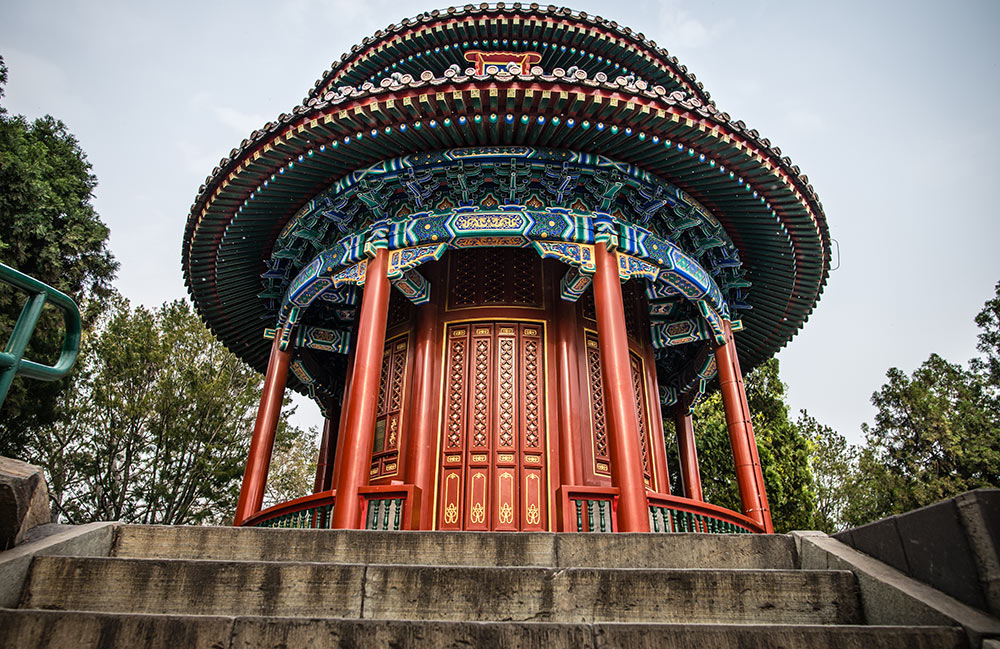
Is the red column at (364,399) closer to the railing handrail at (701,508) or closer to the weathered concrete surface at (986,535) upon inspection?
the railing handrail at (701,508)

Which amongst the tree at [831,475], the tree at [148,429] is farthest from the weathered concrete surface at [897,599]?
the tree at [831,475]

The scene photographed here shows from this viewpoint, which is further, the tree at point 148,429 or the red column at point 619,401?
the tree at point 148,429

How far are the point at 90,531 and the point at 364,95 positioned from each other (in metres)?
5.49

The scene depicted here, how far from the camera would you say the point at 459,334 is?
370 inches

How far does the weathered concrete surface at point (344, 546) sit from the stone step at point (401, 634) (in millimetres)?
1087

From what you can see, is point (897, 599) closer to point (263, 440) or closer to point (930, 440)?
point (263, 440)

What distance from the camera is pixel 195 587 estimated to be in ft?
10.4

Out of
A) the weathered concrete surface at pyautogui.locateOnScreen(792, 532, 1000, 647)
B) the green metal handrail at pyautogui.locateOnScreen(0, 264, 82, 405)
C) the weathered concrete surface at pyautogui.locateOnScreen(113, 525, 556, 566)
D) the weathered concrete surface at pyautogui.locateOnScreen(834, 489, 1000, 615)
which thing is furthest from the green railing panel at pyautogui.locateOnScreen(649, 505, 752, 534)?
the green metal handrail at pyautogui.locateOnScreen(0, 264, 82, 405)

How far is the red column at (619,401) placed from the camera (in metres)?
6.48

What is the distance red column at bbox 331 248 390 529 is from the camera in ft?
22.0

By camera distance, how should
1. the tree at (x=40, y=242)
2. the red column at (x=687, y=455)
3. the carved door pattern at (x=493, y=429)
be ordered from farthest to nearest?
the tree at (x=40, y=242) < the red column at (x=687, y=455) < the carved door pattern at (x=493, y=429)

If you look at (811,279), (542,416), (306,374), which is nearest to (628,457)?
(542,416)

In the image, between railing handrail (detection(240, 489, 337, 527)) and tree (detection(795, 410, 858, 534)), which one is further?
tree (detection(795, 410, 858, 534))

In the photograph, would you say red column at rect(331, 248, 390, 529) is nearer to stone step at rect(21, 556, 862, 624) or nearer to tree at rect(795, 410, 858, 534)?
stone step at rect(21, 556, 862, 624)
